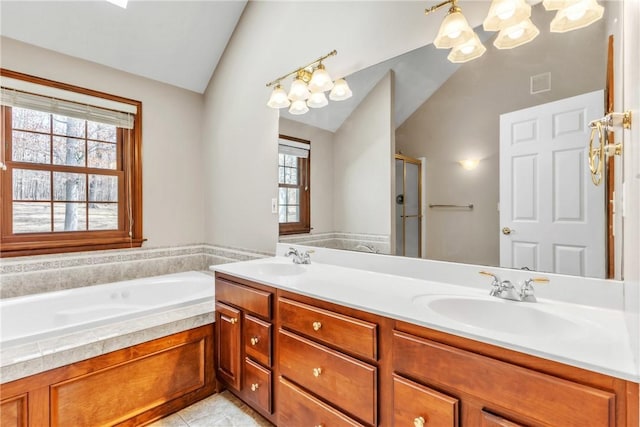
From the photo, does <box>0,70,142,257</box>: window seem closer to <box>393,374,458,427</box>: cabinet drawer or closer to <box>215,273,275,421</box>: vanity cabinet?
<box>215,273,275,421</box>: vanity cabinet

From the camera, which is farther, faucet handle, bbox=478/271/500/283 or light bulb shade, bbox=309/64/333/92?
light bulb shade, bbox=309/64/333/92

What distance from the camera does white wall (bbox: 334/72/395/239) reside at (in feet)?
5.91

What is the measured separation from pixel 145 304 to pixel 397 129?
7.97 ft

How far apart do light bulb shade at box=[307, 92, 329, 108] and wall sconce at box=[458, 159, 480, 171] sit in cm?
104

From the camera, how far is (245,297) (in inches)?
68.2

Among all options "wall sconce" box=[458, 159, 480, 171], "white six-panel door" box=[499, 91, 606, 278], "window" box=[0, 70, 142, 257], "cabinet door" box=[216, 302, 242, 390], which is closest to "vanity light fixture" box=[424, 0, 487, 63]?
"white six-panel door" box=[499, 91, 606, 278]

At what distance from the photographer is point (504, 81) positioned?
1.39 meters

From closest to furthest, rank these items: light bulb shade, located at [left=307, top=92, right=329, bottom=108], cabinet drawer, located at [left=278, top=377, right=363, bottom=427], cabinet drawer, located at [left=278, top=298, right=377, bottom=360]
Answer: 1. cabinet drawer, located at [left=278, top=298, right=377, bottom=360]
2. cabinet drawer, located at [left=278, top=377, right=363, bottom=427]
3. light bulb shade, located at [left=307, top=92, right=329, bottom=108]

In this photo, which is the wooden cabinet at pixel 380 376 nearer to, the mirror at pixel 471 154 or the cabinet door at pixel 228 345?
the cabinet door at pixel 228 345

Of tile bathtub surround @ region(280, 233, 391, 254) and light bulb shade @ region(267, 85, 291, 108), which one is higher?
light bulb shade @ region(267, 85, 291, 108)

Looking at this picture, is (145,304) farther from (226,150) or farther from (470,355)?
(470,355)

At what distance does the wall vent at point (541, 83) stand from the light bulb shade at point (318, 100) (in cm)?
121

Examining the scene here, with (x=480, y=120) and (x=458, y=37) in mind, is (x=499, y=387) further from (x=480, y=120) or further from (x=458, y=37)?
(x=458, y=37)

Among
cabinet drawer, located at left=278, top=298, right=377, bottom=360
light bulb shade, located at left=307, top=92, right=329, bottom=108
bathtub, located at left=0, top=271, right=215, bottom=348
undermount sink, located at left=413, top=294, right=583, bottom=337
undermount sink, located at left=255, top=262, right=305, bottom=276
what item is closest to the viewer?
undermount sink, located at left=413, top=294, right=583, bottom=337
